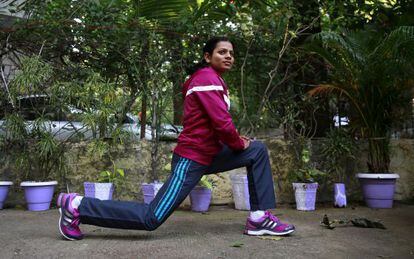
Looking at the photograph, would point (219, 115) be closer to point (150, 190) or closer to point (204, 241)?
point (204, 241)

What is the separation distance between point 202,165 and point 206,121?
33 centimetres

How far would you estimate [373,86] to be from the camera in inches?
190

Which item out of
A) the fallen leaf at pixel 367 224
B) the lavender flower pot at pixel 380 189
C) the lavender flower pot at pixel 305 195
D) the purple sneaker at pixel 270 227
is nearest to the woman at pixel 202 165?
the purple sneaker at pixel 270 227

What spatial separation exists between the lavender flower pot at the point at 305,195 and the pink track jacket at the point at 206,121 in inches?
66.6

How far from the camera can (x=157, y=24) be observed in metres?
4.98

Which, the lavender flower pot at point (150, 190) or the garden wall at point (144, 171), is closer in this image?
the lavender flower pot at point (150, 190)

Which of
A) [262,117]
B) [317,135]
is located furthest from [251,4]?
[317,135]

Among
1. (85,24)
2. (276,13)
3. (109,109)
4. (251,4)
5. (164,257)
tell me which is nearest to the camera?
(164,257)

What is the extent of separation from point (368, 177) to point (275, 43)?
1916mm

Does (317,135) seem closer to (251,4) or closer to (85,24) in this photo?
(251,4)

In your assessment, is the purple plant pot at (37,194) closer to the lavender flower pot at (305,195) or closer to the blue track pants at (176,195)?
the blue track pants at (176,195)

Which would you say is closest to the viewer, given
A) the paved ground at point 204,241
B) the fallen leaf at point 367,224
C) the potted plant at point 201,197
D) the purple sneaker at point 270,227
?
the paved ground at point 204,241

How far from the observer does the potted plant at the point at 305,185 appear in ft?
15.2

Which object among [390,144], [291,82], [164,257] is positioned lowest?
[164,257]
